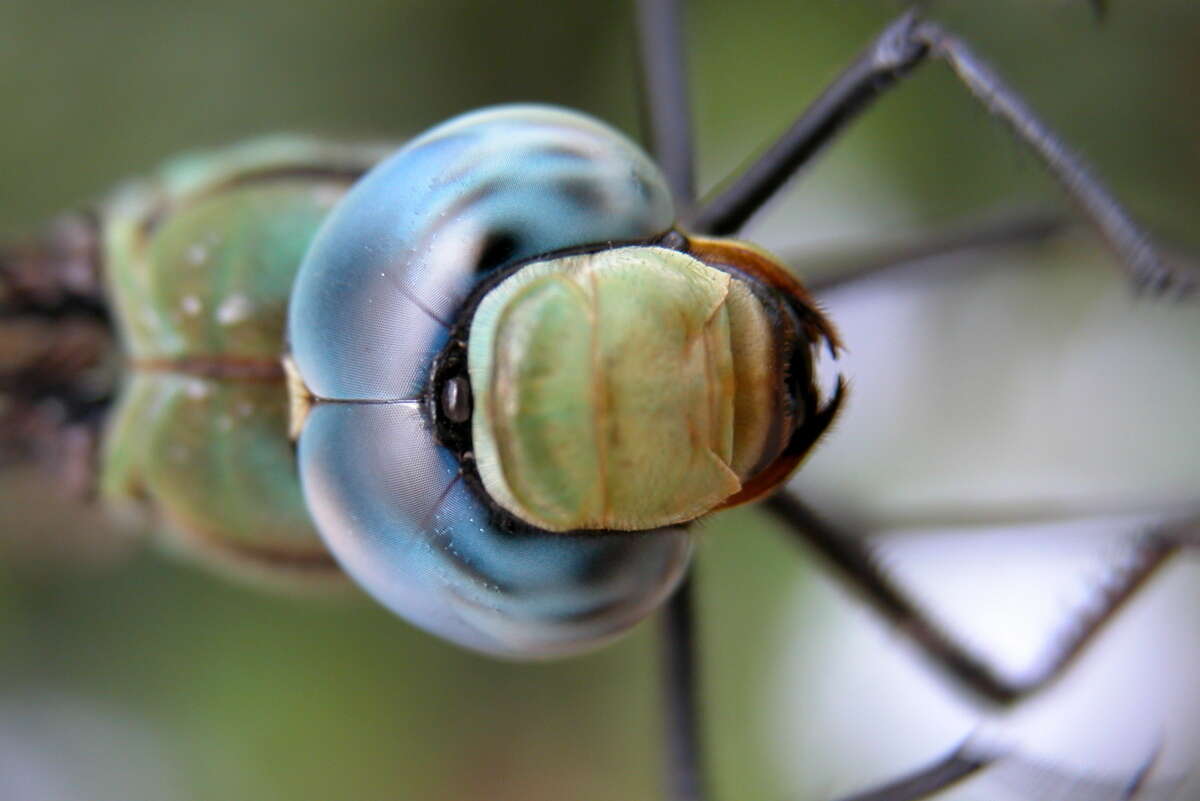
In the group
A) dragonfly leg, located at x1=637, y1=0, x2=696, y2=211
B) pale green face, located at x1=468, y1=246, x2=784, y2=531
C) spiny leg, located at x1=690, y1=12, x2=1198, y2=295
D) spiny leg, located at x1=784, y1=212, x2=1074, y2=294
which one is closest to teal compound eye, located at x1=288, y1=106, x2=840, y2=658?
pale green face, located at x1=468, y1=246, x2=784, y2=531

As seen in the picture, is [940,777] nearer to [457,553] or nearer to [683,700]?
[683,700]

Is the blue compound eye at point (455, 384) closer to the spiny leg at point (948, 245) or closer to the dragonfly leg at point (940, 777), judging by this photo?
the dragonfly leg at point (940, 777)

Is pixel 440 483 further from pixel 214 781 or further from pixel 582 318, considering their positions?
pixel 214 781

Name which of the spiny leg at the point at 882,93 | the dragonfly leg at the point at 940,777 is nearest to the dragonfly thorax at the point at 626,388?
the spiny leg at the point at 882,93

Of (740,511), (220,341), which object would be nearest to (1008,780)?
(220,341)

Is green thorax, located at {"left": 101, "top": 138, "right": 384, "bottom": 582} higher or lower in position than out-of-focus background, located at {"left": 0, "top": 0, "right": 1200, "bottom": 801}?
higher

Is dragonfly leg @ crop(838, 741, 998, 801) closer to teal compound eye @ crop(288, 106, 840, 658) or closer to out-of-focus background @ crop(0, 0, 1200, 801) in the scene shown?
teal compound eye @ crop(288, 106, 840, 658)

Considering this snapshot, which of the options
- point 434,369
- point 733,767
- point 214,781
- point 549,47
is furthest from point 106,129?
point 434,369
